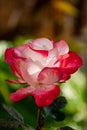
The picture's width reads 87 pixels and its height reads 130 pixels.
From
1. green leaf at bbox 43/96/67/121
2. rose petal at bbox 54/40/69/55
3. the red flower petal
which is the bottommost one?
green leaf at bbox 43/96/67/121

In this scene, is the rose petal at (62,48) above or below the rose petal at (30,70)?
above

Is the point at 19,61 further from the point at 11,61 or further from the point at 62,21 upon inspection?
the point at 62,21

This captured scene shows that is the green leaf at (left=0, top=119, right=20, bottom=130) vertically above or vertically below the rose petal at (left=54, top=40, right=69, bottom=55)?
below

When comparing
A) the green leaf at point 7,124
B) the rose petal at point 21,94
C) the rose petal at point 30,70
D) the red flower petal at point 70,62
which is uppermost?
the red flower petal at point 70,62

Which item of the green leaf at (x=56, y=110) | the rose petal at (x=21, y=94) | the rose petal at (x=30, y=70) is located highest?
the rose petal at (x=30, y=70)

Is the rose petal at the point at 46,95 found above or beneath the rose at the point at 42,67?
beneath
